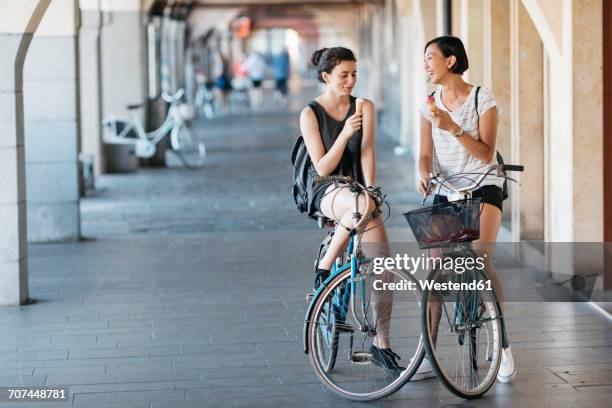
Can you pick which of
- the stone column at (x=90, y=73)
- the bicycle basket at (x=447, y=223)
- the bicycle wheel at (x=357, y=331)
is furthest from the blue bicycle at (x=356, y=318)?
the stone column at (x=90, y=73)

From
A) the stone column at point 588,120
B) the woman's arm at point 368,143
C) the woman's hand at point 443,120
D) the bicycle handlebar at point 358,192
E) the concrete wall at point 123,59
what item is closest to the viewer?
the woman's hand at point 443,120

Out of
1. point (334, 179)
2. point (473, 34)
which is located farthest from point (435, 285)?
point (473, 34)

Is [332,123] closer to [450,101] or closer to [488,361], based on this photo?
[450,101]

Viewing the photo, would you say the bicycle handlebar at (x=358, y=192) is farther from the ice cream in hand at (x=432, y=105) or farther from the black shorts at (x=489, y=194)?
the ice cream in hand at (x=432, y=105)

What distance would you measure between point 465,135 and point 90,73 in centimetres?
1130

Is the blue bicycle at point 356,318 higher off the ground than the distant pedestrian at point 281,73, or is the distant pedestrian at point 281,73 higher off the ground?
the distant pedestrian at point 281,73

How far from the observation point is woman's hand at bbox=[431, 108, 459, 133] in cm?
511

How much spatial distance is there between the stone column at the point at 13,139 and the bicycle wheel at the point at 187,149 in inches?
385

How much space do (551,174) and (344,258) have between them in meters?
2.82

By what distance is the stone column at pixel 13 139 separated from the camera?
299 inches

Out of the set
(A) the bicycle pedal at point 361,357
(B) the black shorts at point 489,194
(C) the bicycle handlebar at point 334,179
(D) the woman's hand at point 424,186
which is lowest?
(A) the bicycle pedal at point 361,357

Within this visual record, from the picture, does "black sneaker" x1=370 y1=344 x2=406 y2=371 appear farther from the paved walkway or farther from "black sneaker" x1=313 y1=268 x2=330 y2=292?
"black sneaker" x1=313 y1=268 x2=330 y2=292

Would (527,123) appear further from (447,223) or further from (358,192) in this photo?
(447,223)

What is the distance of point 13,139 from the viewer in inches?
303
